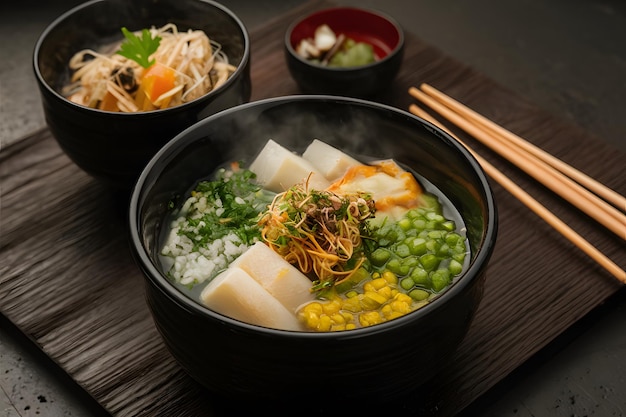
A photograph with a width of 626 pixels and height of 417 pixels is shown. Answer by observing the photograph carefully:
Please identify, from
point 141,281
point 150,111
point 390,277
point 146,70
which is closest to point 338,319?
point 390,277

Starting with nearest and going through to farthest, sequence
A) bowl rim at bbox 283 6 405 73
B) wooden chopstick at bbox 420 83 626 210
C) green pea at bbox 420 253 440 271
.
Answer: green pea at bbox 420 253 440 271, wooden chopstick at bbox 420 83 626 210, bowl rim at bbox 283 6 405 73

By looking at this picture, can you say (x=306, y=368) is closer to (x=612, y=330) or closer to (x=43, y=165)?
(x=612, y=330)

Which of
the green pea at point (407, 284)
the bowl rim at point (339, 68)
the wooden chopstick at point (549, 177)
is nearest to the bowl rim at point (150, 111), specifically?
the bowl rim at point (339, 68)

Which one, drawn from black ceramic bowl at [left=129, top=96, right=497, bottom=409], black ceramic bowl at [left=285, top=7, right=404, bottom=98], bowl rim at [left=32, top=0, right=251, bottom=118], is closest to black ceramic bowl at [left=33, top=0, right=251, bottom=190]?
bowl rim at [left=32, top=0, right=251, bottom=118]

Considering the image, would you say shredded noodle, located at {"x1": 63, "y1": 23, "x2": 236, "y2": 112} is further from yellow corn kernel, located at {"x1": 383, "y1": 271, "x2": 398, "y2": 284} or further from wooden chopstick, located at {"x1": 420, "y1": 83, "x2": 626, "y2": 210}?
yellow corn kernel, located at {"x1": 383, "y1": 271, "x2": 398, "y2": 284}

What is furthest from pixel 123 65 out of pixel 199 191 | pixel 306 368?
pixel 306 368
